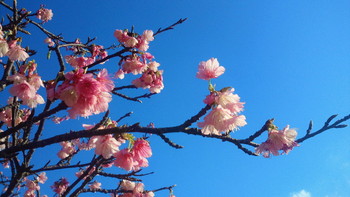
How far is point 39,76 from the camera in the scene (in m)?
2.48

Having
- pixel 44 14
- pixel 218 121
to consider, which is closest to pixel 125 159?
pixel 218 121

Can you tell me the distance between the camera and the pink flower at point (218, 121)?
1.95 meters

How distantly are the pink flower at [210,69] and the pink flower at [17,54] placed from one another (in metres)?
2.26

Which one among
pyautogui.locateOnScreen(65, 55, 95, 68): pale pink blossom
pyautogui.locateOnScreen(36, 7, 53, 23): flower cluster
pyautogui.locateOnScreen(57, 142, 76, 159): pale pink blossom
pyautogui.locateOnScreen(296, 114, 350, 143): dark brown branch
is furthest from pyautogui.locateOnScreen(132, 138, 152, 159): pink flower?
pyautogui.locateOnScreen(36, 7, 53, 23): flower cluster

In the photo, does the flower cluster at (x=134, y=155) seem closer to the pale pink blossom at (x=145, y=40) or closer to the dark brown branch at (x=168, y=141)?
the dark brown branch at (x=168, y=141)

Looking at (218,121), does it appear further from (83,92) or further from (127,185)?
(127,185)

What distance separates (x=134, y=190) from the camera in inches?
168

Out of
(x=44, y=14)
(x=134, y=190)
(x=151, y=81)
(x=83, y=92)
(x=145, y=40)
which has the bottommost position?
(x=83, y=92)

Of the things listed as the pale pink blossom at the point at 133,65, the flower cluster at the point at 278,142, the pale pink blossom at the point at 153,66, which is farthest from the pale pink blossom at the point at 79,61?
the flower cluster at the point at 278,142

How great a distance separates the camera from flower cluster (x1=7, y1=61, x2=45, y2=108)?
7.82 feet

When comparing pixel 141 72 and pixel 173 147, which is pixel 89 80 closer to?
pixel 173 147

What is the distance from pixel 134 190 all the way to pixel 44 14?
5806mm

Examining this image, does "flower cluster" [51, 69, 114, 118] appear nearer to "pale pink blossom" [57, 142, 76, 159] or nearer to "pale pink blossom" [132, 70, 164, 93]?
"pale pink blossom" [132, 70, 164, 93]

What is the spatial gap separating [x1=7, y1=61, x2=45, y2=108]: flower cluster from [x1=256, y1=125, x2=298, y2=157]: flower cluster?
1972mm
